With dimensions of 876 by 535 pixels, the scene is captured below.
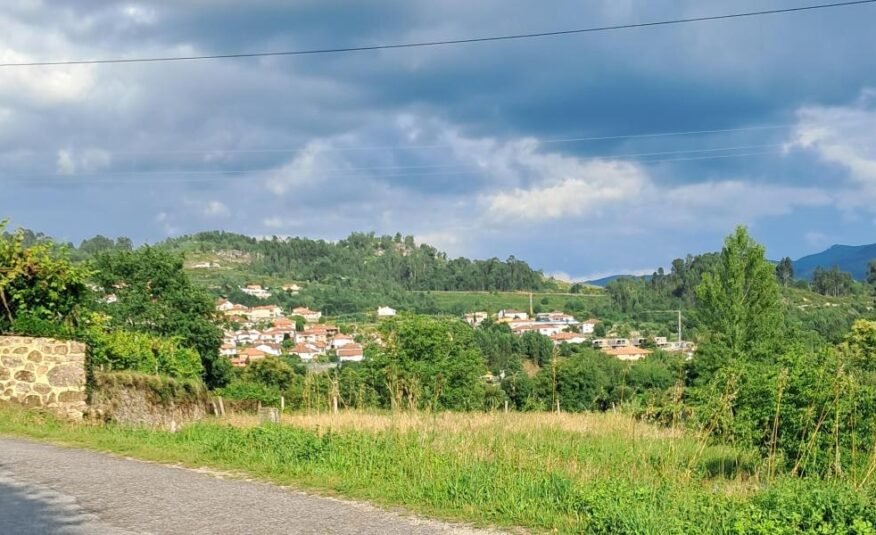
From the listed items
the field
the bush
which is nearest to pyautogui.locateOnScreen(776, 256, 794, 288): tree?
the field

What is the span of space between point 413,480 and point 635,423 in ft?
11.8

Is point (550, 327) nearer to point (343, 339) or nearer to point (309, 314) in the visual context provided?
point (343, 339)

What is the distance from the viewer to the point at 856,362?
386 inches

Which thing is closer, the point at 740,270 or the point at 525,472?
the point at 525,472

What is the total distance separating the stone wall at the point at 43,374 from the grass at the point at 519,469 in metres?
1.15

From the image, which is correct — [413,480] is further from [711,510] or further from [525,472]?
[711,510]

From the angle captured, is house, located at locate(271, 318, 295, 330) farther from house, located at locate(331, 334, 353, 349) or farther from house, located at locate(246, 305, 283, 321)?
house, located at locate(331, 334, 353, 349)

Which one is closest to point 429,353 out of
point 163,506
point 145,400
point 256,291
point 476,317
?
point 145,400

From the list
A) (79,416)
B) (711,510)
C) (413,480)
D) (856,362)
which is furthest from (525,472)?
(79,416)

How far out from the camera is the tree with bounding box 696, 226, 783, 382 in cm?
5159

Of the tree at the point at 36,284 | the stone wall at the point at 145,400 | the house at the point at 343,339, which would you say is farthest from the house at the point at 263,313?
the tree at the point at 36,284

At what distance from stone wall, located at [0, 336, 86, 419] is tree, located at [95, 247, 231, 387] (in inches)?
1286

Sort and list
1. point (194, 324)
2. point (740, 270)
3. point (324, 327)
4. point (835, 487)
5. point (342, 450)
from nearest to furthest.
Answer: point (835, 487) < point (342, 450) < point (194, 324) < point (740, 270) < point (324, 327)

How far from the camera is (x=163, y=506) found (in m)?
6.77
